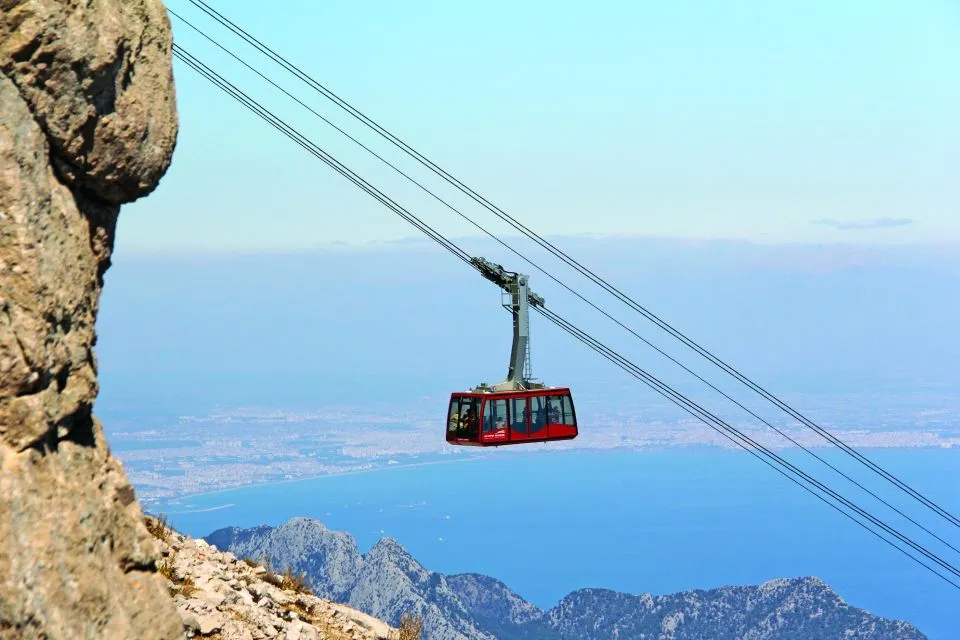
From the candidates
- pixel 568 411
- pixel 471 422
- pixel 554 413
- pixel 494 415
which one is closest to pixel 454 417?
pixel 471 422

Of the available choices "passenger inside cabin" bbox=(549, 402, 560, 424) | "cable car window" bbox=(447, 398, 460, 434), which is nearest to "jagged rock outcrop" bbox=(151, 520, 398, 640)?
"cable car window" bbox=(447, 398, 460, 434)

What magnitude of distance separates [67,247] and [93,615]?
4.69m

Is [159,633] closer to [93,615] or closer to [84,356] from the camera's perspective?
[93,615]

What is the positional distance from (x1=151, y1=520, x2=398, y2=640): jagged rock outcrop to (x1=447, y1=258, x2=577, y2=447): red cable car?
10.5 m

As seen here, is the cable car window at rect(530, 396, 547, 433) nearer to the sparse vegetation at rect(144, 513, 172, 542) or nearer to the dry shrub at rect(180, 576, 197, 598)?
the sparse vegetation at rect(144, 513, 172, 542)

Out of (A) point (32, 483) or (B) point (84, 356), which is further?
(B) point (84, 356)

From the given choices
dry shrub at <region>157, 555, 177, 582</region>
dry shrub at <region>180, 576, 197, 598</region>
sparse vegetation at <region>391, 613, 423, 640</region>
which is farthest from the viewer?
sparse vegetation at <region>391, 613, 423, 640</region>

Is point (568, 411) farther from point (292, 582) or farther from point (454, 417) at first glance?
point (292, 582)

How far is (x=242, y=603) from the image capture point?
88.9ft

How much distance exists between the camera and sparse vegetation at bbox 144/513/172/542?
96.3 ft

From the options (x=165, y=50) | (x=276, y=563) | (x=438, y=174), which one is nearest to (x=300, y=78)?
(x=438, y=174)

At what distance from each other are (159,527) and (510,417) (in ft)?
46.6

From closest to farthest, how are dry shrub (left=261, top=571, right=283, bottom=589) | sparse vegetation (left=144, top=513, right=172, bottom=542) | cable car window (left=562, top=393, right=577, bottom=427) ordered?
A: 1. sparse vegetation (left=144, top=513, right=172, bottom=542)
2. dry shrub (left=261, top=571, right=283, bottom=589)
3. cable car window (left=562, top=393, right=577, bottom=427)

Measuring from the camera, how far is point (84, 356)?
629 inches
